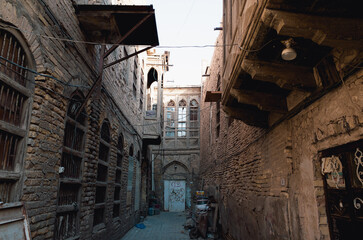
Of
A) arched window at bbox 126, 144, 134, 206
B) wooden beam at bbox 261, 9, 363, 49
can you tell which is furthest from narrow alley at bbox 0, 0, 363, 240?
arched window at bbox 126, 144, 134, 206

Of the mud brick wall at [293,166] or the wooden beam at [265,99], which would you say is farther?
the wooden beam at [265,99]

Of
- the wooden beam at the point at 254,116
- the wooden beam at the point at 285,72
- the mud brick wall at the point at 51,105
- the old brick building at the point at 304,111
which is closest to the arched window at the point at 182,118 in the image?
the mud brick wall at the point at 51,105

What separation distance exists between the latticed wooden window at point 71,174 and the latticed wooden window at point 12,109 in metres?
1.14

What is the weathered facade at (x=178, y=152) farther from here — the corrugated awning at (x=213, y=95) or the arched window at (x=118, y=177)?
the corrugated awning at (x=213, y=95)

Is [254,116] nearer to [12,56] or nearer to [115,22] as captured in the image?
[115,22]

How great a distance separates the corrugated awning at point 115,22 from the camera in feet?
17.9

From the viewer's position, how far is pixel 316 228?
3.52 meters

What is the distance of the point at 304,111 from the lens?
3996mm

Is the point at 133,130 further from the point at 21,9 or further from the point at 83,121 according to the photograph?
the point at 21,9

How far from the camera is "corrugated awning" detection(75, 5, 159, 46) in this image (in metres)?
5.45

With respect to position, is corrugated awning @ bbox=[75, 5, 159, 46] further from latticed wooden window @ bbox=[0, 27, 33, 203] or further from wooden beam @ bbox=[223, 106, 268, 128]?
wooden beam @ bbox=[223, 106, 268, 128]

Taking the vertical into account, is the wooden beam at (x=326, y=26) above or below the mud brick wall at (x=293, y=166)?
above

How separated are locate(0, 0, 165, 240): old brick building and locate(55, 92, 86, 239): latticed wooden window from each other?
0.7 inches

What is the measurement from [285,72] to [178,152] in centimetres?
1830
